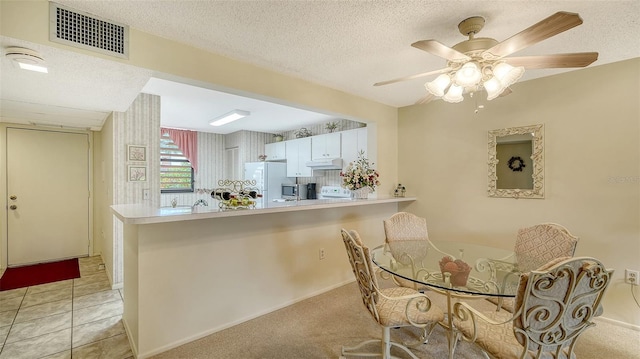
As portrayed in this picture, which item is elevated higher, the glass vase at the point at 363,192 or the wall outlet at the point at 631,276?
the glass vase at the point at 363,192

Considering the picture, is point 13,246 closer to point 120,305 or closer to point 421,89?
point 120,305

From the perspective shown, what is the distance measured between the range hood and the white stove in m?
0.37

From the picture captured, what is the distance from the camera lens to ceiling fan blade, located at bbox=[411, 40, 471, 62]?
1503 millimetres

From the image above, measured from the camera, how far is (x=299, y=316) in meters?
2.59

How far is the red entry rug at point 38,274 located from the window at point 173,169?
203 cm

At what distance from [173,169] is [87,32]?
180 inches

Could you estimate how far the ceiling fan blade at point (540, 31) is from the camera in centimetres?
124

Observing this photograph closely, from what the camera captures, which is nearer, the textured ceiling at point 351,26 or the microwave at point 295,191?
the textured ceiling at point 351,26

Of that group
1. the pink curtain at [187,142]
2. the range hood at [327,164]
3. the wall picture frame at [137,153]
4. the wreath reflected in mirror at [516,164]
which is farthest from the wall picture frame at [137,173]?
the wreath reflected in mirror at [516,164]

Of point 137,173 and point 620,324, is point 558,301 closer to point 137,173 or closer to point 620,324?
point 620,324

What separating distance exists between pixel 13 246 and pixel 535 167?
7007mm

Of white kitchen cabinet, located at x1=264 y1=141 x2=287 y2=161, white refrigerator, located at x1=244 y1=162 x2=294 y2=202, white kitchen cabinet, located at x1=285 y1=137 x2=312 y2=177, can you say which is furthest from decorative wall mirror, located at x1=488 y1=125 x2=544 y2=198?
white refrigerator, located at x1=244 y1=162 x2=294 y2=202

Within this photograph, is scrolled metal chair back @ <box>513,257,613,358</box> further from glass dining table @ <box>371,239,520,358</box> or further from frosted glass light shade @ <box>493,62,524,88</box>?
frosted glass light shade @ <box>493,62,524,88</box>

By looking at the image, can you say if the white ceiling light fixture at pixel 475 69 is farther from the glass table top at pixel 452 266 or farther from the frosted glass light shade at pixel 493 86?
the glass table top at pixel 452 266
